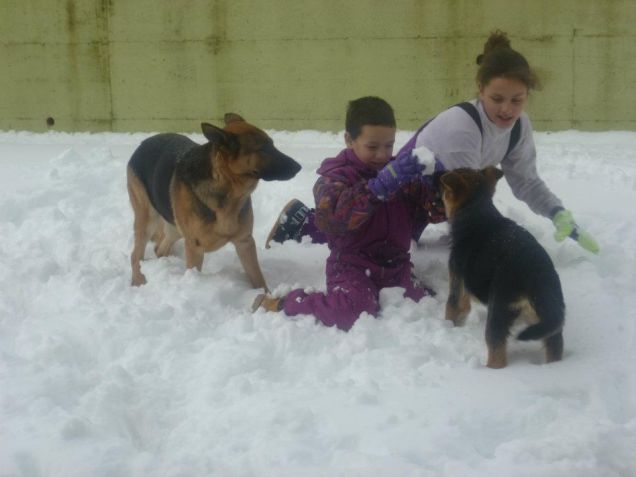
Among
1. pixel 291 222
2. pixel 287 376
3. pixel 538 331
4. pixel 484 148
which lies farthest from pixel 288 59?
pixel 538 331

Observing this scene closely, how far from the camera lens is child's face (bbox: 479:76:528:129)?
Result: 12.2 ft

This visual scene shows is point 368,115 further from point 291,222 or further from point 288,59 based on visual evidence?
point 288,59

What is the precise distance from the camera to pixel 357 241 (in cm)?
391

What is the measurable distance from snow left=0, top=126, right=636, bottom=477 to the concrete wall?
3944 mm

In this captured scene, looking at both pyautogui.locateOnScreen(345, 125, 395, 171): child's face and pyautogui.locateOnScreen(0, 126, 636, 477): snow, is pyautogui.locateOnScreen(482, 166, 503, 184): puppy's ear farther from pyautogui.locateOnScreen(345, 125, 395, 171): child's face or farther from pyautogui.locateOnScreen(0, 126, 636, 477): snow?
pyautogui.locateOnScreen(0, 126, 636, 477): snow

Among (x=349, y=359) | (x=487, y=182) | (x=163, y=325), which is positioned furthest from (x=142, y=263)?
(x=487, y=182)

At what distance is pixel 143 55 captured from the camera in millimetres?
9070

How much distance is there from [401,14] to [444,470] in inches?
289

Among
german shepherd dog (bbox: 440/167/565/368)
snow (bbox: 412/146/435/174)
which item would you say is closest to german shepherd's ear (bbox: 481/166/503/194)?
german shepherd dog (bbox: 440/167/565/368)

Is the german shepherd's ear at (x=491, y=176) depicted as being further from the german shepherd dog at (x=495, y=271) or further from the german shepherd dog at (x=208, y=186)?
the german shepherd dog at (x=208, y=186)

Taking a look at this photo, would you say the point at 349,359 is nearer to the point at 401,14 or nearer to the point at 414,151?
the point at 414,151

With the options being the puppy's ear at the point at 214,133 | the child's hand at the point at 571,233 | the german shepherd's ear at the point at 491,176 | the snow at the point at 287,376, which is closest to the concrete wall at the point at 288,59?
the snow at the point at 287,376

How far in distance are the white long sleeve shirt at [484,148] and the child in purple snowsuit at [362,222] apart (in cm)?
27

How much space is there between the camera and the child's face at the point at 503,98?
3.72 metres
